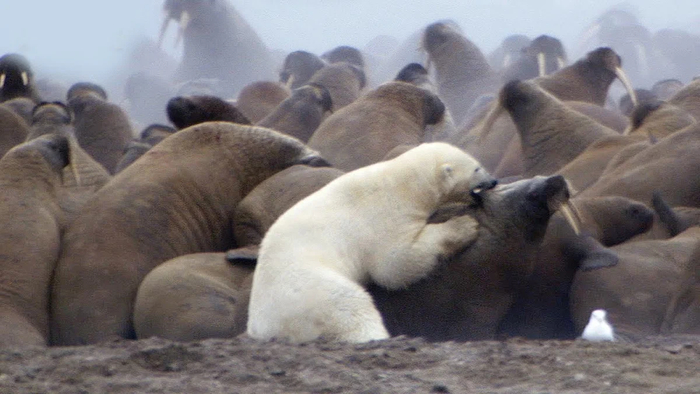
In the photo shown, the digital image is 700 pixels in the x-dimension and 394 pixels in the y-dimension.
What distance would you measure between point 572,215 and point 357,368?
1994 mm

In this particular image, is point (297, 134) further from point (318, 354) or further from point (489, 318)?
point (318, 354)

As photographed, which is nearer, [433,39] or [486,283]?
[486,283]

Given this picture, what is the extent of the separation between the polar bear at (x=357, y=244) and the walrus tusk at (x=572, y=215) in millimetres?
342

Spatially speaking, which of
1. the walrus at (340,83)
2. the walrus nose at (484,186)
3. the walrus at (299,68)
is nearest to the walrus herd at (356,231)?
the walrus nose at (484,186)

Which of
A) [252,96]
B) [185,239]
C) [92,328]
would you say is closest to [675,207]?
[185,239]

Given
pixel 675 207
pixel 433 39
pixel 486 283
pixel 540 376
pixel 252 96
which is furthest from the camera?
pixel 433 39

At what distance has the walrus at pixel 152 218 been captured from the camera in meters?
5.50

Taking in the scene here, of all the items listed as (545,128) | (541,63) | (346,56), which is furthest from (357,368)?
(346,56)

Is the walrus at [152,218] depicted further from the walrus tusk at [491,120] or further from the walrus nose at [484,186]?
the walrus tusk at [491,120]

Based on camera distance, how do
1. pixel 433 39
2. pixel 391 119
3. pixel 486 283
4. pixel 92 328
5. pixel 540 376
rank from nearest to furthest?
pixel 540 376
pixel 486 283
pixel 92 328
pixel 391 119
pixel 433 39

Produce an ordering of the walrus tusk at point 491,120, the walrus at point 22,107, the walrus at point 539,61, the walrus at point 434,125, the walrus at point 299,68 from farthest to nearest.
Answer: the walrus at point 299,68
the walrus at point 539,61
the walrus at point 22,107
the walrus at point 434,125
the walrus tusk at point 491,120

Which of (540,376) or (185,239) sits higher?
(540,376)

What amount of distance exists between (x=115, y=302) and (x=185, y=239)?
684 millimetres

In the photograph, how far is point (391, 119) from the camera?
8406 mm
